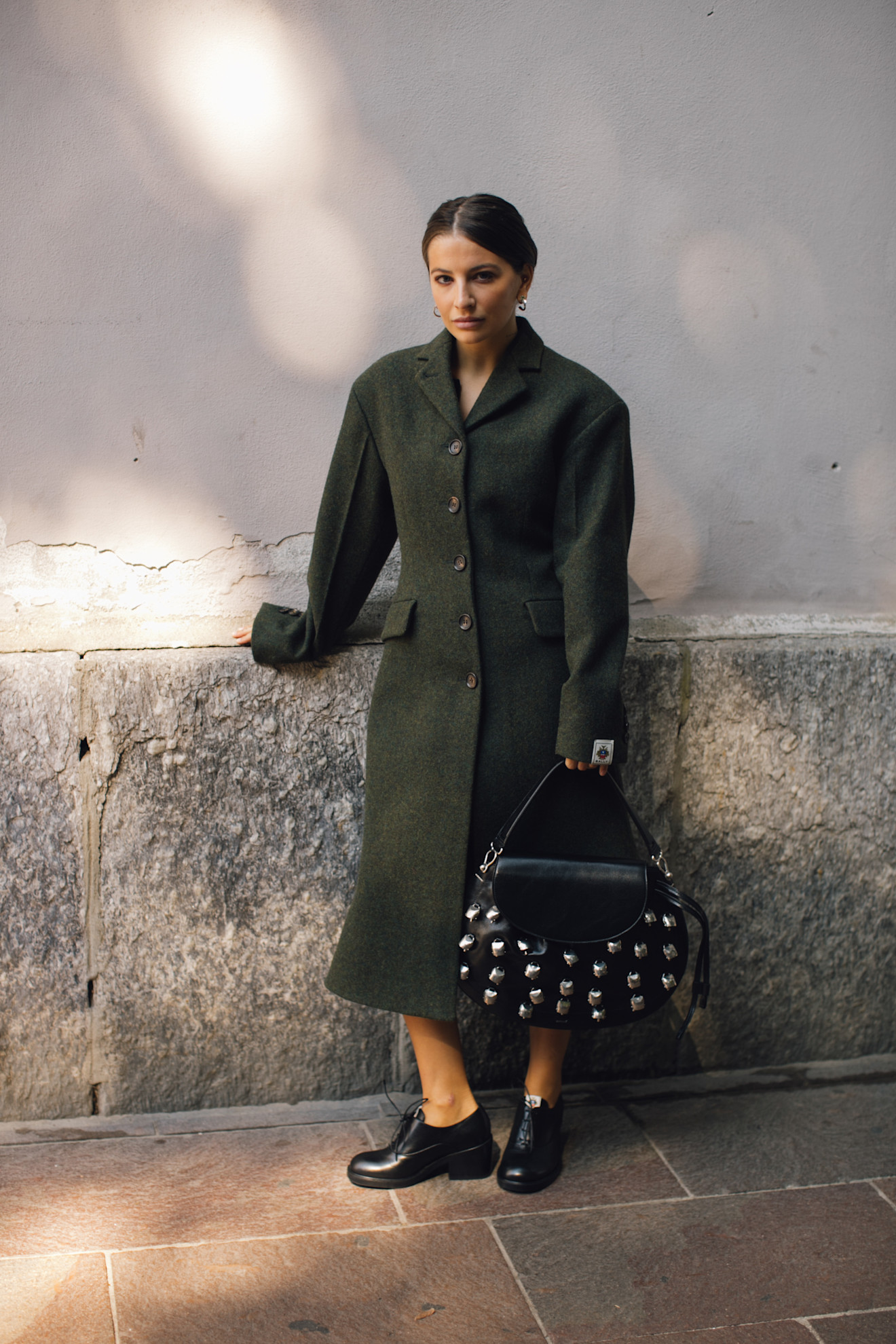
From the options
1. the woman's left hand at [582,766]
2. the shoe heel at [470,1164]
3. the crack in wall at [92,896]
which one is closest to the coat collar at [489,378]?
the woman's left hand at [582,766]

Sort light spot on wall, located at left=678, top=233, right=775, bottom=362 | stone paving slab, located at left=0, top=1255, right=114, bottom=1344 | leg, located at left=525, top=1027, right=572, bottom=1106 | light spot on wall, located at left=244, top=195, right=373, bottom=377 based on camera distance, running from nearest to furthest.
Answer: stone paving slab, located at left=0, top=1255, right=114, bottom=1344, leg, located at left=525, top=1027, right=572, bottom=1106, light spot on wall, located at left=244, top=195, right=373, bottom=377, light spot on wall, located at left=678, top=233, right=775, bottom=362

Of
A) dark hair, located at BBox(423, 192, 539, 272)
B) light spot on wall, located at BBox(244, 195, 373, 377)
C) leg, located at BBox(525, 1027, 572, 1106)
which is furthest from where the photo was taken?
light spot on wall, located at BBox(244, 195, 373, 377)

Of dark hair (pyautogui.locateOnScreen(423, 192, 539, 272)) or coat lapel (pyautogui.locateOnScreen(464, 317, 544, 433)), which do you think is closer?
dark hair (pyautogui.locateOnScreen(423, 192, 539, 272))

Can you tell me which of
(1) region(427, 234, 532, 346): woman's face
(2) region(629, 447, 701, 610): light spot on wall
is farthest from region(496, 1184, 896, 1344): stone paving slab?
(1) region(427, 234, 532, 346): woman's face

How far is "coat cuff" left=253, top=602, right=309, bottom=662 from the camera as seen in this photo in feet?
7.86

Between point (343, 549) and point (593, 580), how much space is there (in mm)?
546

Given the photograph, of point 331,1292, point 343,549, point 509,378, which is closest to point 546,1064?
point 331,1292

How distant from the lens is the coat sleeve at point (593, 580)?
2098mm

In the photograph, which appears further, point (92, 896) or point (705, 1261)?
point (92, 896)

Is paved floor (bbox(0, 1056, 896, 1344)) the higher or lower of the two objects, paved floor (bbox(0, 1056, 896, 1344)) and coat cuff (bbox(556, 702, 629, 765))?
the lower

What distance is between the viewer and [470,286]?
6.73 ft

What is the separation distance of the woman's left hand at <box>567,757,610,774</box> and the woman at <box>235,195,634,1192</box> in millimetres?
10

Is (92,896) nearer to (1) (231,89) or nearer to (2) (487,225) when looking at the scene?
(2) (487,225)

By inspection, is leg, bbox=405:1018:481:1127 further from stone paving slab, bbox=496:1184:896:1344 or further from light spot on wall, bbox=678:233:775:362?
light spot on wall, bbox=678:233:775:362
